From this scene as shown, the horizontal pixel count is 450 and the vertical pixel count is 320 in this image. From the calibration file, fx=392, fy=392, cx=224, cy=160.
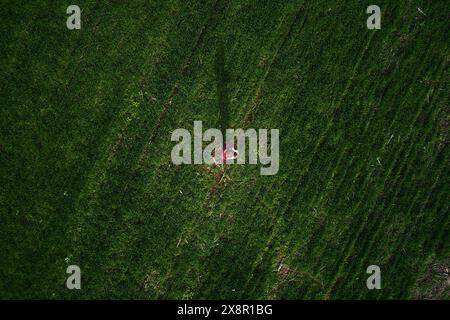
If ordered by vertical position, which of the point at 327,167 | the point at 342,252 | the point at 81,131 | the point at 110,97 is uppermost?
the point at 110,97

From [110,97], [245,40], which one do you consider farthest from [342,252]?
[110,97]

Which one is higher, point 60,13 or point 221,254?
point 60,13

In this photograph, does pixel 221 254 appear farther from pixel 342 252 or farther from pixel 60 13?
pixel 60 13

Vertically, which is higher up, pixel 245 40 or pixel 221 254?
pixel 245 40
